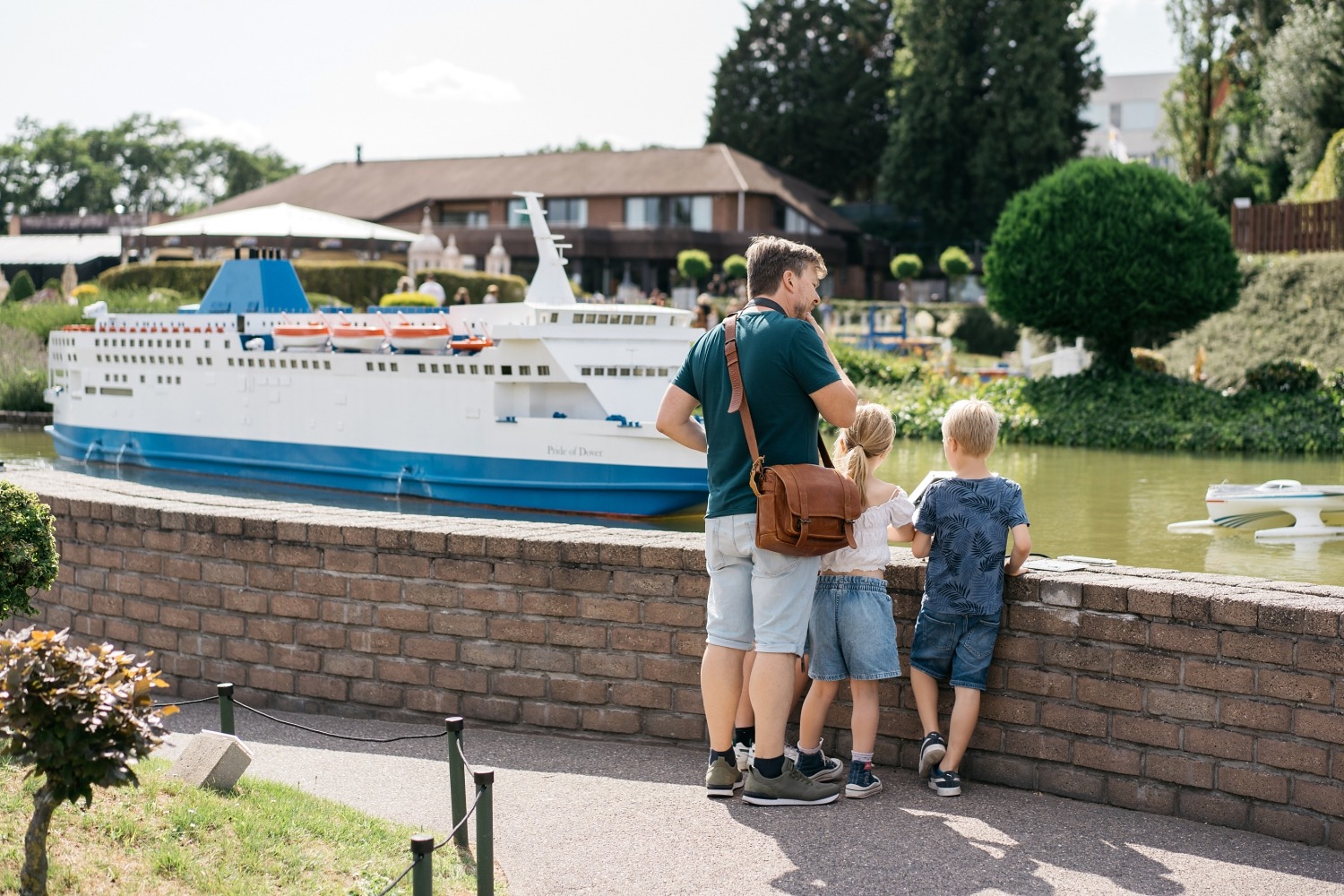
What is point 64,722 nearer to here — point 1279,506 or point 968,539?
point 968,539

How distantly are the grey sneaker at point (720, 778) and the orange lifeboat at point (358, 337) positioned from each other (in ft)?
62.2

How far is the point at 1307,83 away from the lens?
38.8 metres

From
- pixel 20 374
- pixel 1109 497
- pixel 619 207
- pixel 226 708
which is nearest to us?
pixel 226 708

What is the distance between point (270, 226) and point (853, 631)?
3330 cm

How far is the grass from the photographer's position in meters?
4.42

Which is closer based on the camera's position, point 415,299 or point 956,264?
point 415,299

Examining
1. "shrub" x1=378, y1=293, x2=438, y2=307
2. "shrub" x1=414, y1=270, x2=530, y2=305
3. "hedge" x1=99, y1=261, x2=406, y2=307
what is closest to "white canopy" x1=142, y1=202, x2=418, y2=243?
"shrub" x1=378, y1=293, x2=438, y2=307

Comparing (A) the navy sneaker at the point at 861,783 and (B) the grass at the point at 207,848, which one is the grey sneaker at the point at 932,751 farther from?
(B) the grass at the point at 207,848

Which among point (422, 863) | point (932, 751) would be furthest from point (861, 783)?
point (422, 863)

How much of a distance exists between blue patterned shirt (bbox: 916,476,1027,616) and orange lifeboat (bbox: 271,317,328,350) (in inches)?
822

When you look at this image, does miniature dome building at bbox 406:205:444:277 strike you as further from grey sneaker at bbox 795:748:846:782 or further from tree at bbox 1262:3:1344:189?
grey sneaker at bbox 795:748:846:782

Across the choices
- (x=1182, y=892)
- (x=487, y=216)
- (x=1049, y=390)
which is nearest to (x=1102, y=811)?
(x=1182, y=892)

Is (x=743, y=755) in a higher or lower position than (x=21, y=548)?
lower

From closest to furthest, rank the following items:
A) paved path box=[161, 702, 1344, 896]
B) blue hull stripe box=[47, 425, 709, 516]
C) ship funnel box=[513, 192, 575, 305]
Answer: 1. paved path box=[161, 702, 1344, 896]
2. blue hull stripe box=[47, 425, 709, 516]
3. ship funnel box=[513, 192, 575, 305]
